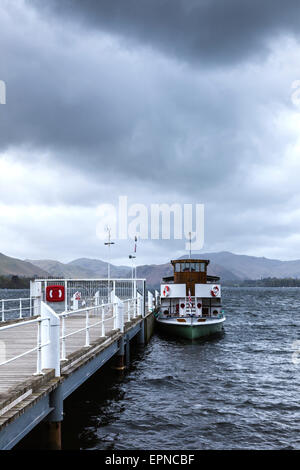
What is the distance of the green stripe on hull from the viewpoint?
28.5 meters

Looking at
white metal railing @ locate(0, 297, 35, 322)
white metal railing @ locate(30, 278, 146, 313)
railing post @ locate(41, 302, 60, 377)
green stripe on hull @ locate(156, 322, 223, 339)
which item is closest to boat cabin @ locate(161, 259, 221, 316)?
green stripe on hull @ locate(156, 322, 223, 339)

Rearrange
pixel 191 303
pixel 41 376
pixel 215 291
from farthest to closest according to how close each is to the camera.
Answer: pixel 215 291 → pixel 191 303 → pixel 41 376

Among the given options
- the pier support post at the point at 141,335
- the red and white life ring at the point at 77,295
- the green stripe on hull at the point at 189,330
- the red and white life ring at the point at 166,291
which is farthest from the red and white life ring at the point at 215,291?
the red and white life ring at the point at 77,295

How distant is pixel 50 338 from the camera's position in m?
9.31

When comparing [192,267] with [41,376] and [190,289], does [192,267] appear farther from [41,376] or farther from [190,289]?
[41,376]

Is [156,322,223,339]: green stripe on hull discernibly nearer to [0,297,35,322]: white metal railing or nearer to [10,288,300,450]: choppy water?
[10,288,300,450]: choppy water

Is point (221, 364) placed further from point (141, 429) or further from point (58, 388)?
point (58, 388)

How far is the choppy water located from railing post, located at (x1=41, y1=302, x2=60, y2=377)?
2.67 meters

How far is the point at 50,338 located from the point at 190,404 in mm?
7501

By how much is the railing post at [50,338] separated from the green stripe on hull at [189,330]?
777 inches

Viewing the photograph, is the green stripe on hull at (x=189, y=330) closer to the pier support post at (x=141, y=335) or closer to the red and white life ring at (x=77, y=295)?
the pier support post at (x=141, y=335)

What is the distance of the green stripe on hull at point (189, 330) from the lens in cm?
2850

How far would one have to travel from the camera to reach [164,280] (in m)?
36.2

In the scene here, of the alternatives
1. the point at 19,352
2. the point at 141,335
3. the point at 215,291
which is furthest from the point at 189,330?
the point at 19,352
